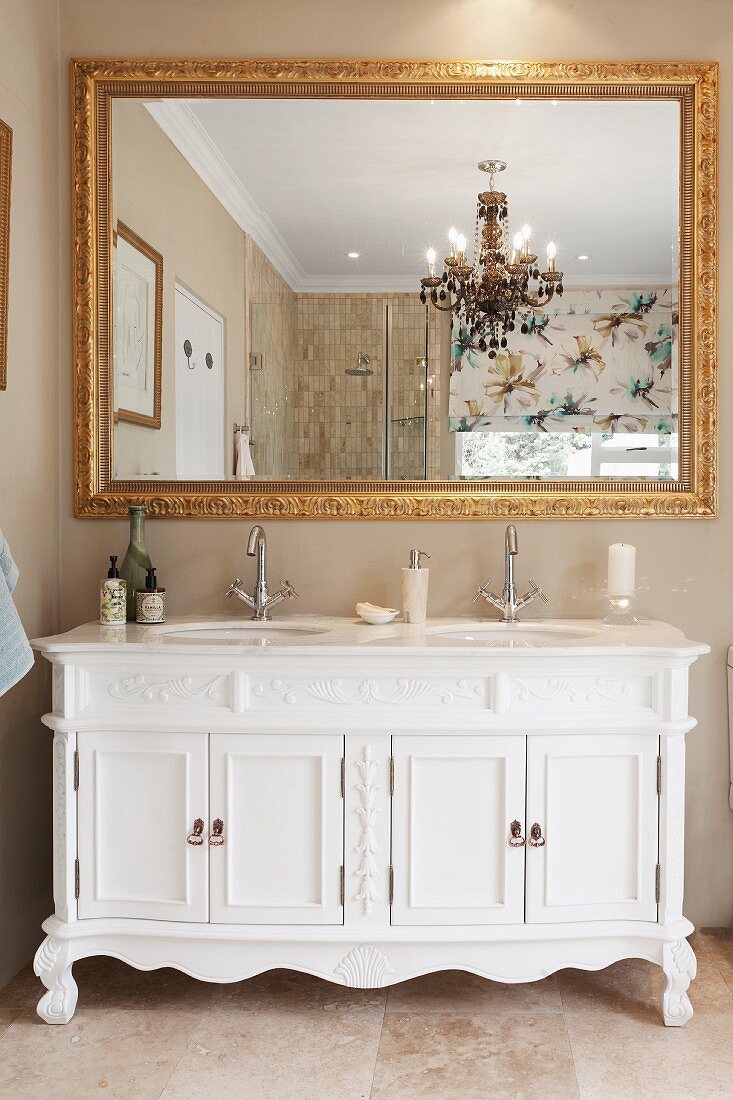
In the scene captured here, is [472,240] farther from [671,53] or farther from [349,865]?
[349,865]

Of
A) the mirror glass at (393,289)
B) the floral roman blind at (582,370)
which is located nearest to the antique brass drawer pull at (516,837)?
the mirror glass at (393,289)

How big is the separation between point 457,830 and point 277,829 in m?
0.37

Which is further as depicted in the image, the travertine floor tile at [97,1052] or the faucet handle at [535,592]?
the faucet handle at [535,592]

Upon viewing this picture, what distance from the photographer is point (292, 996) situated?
2.13 m

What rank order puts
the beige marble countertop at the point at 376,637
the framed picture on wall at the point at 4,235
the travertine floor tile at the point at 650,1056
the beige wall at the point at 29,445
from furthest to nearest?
1. the beige wall at the point at 29,445
2. the framed picture on wall at the point at 4,235
3. the beige marble countertop at the point at 376,637
4. the travertine floor tile at the point at 650,1056

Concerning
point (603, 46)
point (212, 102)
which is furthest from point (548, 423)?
point (212, 102)

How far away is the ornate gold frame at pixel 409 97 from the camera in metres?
2.37

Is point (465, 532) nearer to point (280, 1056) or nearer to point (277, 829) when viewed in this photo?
point (277, 829)

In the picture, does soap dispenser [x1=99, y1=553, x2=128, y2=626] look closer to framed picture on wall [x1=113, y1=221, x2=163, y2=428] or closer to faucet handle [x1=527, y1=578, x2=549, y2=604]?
framed picture on wall [x1=113, y1=221, x2=163, y2=428]

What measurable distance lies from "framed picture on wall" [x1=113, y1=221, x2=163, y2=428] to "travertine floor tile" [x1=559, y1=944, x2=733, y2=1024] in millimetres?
1672

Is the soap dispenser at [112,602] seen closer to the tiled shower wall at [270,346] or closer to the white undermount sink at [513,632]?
the tiled shower wall at [270,346]

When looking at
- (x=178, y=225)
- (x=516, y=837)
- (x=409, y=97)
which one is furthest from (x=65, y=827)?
(x=409, y=97)

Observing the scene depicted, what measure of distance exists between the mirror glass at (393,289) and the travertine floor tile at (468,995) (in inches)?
46.9

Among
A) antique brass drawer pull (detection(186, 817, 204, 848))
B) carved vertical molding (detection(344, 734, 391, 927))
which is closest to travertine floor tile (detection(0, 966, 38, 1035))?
antique brass drawer pull (detection(186, 817, 204, 848))
